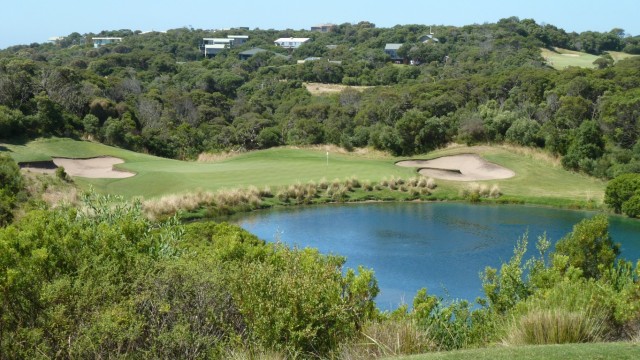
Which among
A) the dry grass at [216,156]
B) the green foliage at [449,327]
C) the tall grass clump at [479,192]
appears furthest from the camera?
the dry grass at [216,156]

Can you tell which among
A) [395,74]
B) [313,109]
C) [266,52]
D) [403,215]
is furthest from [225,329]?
[266,52]

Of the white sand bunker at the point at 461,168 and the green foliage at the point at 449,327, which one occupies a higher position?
the green foliage at the point at 449,327

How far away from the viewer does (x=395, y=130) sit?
160ft

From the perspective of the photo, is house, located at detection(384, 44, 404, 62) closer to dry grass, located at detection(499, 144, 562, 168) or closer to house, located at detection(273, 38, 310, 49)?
house, located at detection(273, 38, 310, 49)

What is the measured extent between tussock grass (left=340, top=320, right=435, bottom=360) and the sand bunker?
3041 cm

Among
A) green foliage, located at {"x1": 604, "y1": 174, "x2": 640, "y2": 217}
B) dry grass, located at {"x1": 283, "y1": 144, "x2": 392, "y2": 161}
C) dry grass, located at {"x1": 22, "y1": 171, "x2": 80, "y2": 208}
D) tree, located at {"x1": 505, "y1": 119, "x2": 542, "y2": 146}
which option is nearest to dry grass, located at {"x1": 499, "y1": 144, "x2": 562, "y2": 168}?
tree, located at {"x1": 505, "y1": 119, "x2": 542, "y2": 146}

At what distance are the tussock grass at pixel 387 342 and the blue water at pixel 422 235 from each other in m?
10.0

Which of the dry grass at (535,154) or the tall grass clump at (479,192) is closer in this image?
the tall grass clump at (479,192)

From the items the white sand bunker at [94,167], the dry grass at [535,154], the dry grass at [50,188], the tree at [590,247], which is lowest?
the white sand bunker at [94,167]

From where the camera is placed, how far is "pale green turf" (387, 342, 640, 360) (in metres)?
8.39

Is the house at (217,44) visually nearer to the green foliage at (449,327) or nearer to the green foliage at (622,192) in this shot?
the green foliage at (622,192)

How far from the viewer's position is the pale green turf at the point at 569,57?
288 ft

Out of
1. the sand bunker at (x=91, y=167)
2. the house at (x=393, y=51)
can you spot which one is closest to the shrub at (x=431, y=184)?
the sand bunker at (x=91, y=167)

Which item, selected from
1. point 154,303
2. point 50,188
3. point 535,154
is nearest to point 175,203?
point 50,188
